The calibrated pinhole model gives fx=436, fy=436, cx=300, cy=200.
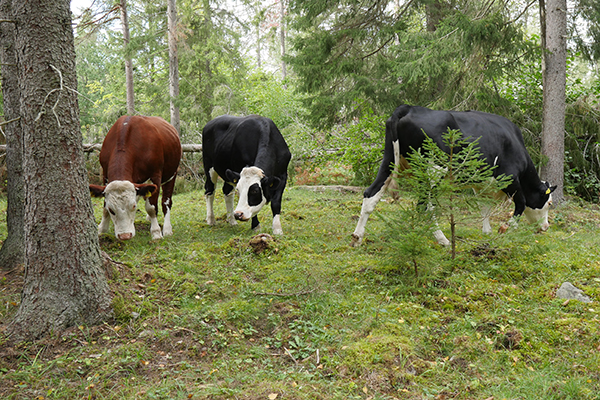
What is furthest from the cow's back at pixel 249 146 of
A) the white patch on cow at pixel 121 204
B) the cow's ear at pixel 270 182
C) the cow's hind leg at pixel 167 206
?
the white patch on cow at pixel 121 204

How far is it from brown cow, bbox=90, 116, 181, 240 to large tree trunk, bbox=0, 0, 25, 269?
101 cm

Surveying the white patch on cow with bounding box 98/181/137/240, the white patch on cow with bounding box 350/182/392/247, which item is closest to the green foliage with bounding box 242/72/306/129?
the white patch on cow with bounding box 350/182/392/247

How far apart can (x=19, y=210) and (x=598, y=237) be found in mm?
8563

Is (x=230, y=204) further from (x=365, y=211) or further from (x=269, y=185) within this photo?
(x=365, y=211)

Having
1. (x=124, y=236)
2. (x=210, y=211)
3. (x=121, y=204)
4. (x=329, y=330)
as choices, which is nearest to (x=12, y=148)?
(x=121, y=204)

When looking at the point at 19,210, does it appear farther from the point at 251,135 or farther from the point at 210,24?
the point at 210,24

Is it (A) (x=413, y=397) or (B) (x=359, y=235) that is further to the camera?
(B) (x=359, y=235)

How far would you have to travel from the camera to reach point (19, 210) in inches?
204

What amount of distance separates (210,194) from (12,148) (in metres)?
3.83

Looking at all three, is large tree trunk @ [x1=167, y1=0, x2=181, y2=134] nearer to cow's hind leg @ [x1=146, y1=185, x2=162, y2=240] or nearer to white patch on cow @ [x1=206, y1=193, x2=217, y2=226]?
white patch on cow @ [x1=206, y1=193, x2=217, y2=226]

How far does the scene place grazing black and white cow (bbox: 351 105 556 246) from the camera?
6.55m

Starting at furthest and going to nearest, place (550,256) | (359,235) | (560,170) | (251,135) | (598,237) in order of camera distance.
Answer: (560,170) → (251,135) → (598,237) → (359,235) → (550,256)

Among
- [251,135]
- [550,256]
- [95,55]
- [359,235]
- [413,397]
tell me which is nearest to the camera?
[413,397]

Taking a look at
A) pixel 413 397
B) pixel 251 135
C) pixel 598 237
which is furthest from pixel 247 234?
pixel 598 237
